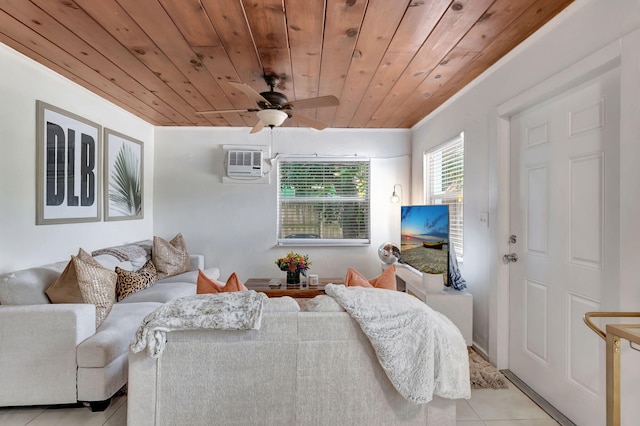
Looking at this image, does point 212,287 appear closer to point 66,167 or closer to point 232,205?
point 66,167

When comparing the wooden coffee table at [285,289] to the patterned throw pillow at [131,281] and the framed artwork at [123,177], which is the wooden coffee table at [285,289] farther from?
the framed artwork at [123,177]

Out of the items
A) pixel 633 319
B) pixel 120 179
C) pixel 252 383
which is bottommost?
pixel 252 383

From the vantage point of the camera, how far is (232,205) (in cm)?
441

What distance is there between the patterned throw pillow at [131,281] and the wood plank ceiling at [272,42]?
175cm

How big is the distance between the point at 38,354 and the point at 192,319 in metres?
1.23

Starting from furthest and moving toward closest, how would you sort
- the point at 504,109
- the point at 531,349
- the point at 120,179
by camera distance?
1. the point at 120,179
2. the point at 504,109
3. the point at 531,349

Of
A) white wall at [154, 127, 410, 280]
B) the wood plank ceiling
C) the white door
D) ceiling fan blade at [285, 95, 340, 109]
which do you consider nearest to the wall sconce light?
white wall at [154, 127, 410, 280]

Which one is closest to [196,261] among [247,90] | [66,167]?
[66,167]

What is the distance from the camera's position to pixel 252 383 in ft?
5.05

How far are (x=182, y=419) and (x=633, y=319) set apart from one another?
2.21 meters

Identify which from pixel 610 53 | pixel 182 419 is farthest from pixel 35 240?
pixel 610 53

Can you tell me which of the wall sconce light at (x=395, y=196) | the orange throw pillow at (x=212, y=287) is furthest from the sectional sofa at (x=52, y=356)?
the wall sconce light at (x=395, y=196)

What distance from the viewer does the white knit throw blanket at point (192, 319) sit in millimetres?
1446

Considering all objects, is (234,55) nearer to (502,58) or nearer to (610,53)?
(502,58)
